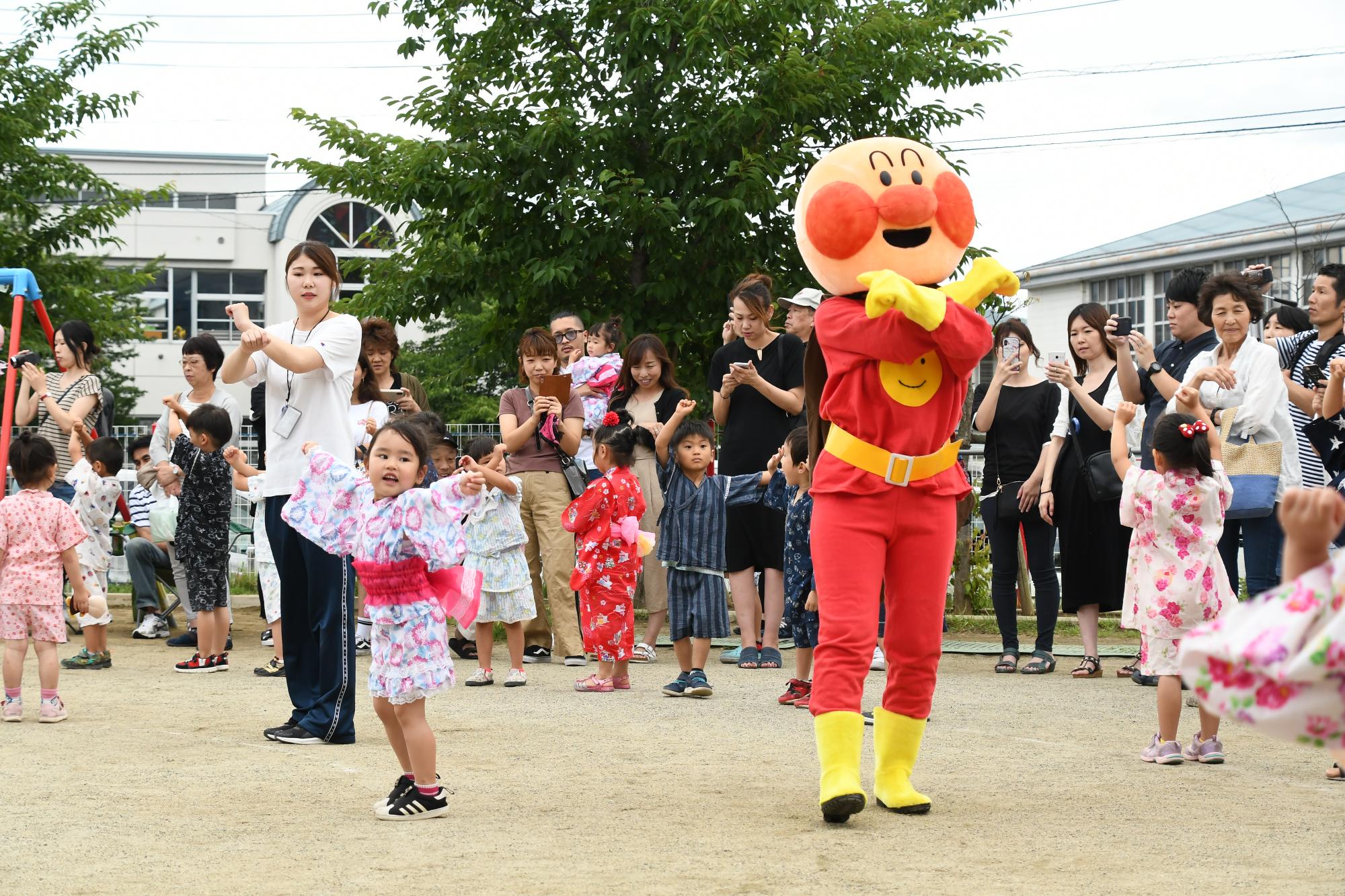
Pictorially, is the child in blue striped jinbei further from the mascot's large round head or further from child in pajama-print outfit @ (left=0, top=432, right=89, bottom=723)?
the mascot's large round head

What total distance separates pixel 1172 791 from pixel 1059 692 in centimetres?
281

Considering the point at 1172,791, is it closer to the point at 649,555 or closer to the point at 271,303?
the point at 649,555

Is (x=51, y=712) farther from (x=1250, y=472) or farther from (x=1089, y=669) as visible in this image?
(x=1250, y=472)

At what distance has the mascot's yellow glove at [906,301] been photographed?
485 cm

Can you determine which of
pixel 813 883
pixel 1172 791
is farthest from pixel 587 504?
pixel 813 883

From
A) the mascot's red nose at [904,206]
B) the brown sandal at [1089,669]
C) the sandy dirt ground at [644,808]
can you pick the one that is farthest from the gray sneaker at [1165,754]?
the brown sandal at [1089,669]

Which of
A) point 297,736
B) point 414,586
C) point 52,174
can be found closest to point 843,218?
point 414,586

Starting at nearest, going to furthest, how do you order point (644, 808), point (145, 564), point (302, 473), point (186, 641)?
point (644, 808) → point (302, 473) → point (186, 641) → point (145, 564)

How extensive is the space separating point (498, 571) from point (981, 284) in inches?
178

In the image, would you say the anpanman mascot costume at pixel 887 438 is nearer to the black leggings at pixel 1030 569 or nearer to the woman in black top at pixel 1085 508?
the woman in black top at pixel 1085 508

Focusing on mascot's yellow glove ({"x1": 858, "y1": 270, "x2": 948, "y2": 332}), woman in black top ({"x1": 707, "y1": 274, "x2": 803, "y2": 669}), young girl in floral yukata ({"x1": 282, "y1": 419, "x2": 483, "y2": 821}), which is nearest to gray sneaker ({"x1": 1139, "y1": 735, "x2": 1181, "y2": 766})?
mascot's yellow glove ({"x1": 858, "y1": 270, "x2": 948, "y2": 332})

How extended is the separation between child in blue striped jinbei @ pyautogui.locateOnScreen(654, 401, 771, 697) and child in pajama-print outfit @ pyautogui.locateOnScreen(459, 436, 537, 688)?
35.7 inches

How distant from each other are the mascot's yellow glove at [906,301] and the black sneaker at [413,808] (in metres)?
2.19

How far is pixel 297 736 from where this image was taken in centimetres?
645
